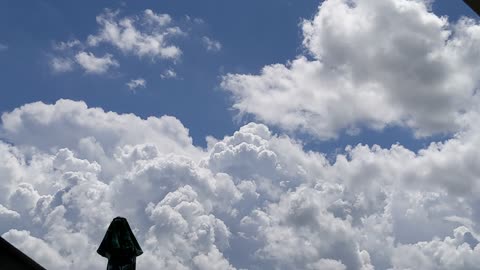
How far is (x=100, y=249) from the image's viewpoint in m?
6.98

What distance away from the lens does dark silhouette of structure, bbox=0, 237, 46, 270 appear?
24.6 ft

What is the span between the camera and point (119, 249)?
6.98 meters

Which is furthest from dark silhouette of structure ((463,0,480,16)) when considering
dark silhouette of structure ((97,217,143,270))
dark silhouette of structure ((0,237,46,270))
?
dark silhouette of structure ((0,237,46,270))

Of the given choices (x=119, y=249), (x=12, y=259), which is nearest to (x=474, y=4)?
(x=119, y=249)

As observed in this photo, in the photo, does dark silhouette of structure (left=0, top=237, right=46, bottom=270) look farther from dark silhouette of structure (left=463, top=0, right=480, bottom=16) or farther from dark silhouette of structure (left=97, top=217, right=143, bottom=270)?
dark silhouette of structure (left=463, top=0, right=480, bottom=16)

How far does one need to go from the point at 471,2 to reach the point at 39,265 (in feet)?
23.3

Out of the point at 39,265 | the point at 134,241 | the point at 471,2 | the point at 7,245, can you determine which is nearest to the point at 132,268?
the point at 134,241

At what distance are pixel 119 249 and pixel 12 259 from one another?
2.02 meters

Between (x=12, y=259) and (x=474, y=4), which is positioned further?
(x=12, y=259)

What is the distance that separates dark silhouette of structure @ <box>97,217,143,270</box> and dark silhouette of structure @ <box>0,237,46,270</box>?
4.44ft

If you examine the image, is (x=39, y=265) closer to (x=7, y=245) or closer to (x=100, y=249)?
(x=7, y=245)

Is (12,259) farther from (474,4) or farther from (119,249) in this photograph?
(474,4)

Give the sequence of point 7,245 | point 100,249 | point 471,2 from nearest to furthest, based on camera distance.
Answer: point 471,2, point 100,249, point 7,245

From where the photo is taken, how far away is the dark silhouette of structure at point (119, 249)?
7.00 metres
